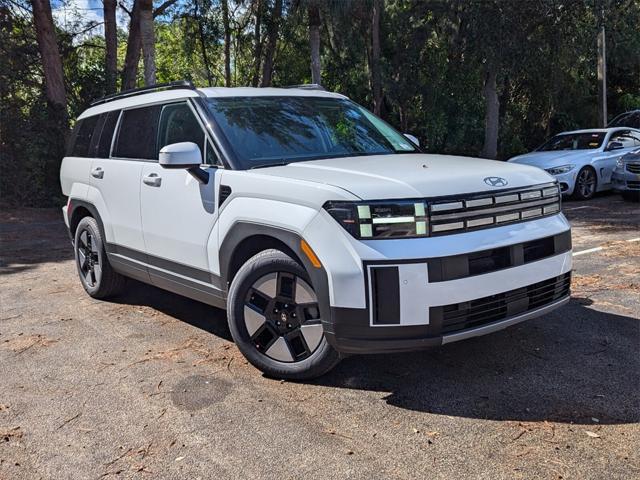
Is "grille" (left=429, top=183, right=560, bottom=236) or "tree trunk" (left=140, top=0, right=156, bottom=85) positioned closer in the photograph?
"grille" (left=429, top=183, right=560, bottom=236)

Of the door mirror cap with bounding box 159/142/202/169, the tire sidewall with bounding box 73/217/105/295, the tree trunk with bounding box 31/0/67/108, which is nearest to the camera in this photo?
the door mirror cap with bounding box 159/142/202/169

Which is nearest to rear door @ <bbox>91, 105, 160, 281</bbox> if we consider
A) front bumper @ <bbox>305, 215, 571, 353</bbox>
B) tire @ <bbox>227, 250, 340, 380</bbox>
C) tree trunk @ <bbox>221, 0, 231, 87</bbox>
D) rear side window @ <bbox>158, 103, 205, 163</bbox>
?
rear side window @ <bbox>158, 103, 205, 163</bbox>

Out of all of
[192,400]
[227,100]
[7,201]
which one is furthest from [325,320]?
[7,201]

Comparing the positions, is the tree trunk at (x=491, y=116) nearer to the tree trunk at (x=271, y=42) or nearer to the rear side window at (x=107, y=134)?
the tree trunk at (x=271, y=42)

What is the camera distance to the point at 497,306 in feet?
11.8

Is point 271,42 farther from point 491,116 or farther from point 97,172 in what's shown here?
point 97,172

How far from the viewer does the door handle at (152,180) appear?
4.77 metres

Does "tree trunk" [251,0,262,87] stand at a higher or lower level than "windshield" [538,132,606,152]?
higher

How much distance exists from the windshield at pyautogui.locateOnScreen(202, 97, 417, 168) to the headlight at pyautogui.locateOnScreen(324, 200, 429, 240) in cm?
110

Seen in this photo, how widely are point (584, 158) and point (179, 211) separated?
10.5 m

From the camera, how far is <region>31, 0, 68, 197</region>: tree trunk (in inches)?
560

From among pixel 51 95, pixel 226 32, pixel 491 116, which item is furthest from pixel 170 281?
pixel 226 32

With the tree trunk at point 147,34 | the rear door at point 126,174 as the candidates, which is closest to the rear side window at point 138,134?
the rear door at point 126,174

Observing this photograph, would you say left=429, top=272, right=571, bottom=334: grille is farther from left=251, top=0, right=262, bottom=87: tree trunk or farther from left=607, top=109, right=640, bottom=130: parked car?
left=607, top=109, right=640, bottom=130: parked car
